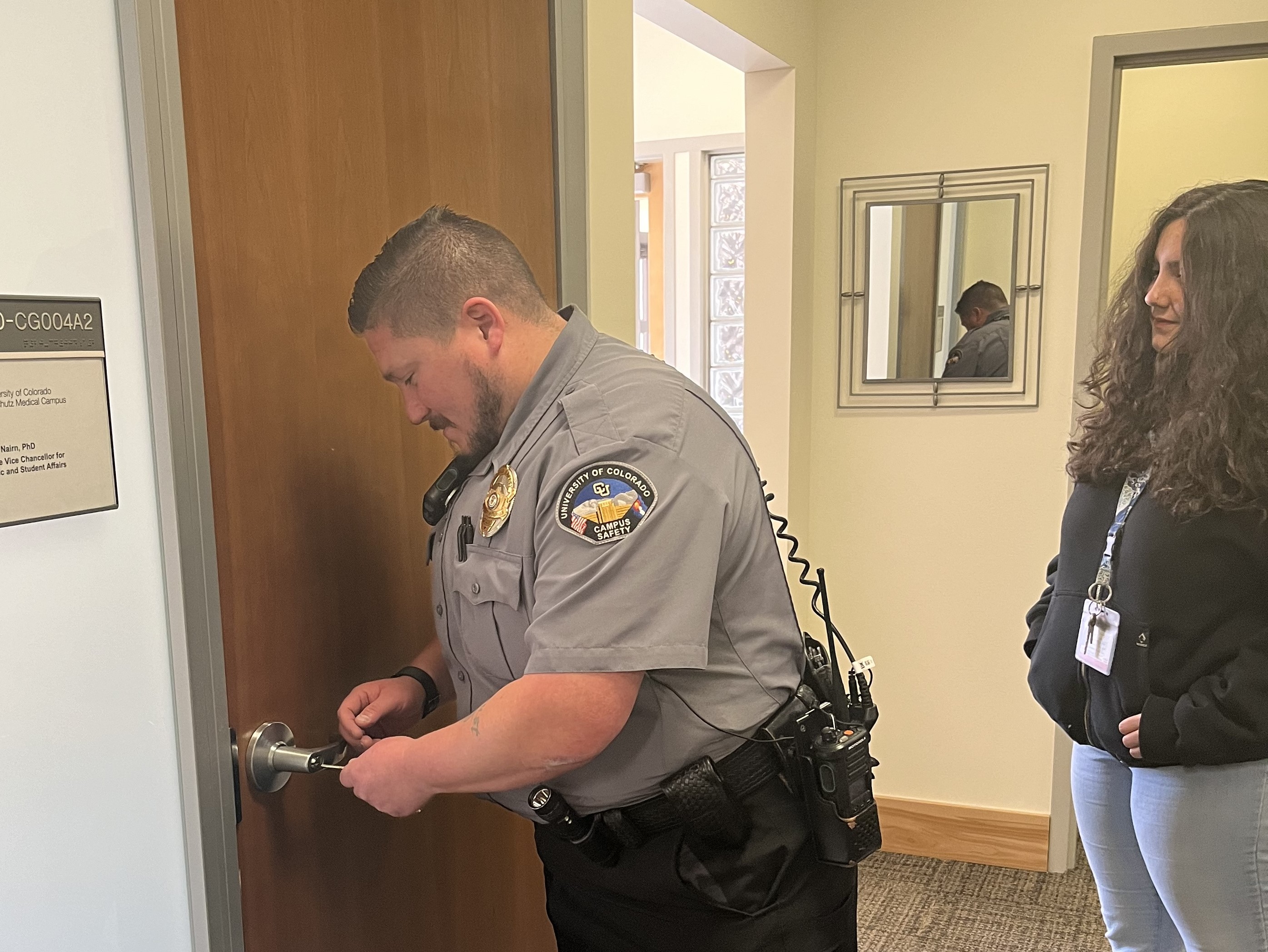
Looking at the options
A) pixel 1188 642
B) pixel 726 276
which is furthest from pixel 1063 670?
pixel 726 276

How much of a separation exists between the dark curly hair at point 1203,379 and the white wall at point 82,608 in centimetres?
131

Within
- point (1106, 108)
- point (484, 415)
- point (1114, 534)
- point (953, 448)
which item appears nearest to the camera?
point (484, 415)

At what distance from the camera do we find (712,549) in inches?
39.9

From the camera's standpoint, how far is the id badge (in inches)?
59.2

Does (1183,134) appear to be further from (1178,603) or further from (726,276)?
(1178,603)

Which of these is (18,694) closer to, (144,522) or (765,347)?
(144,522)

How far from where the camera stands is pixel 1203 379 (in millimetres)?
1499

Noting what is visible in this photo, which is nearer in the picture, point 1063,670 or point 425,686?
point 425,686

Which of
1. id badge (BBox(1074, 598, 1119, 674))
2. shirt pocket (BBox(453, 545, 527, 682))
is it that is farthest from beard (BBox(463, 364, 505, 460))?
id badge (BBox(1074, 598, 1119, 674))

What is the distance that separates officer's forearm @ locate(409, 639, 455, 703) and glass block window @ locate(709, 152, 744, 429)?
2.45 metres

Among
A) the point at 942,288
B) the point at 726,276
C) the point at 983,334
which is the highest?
the point at 726,276

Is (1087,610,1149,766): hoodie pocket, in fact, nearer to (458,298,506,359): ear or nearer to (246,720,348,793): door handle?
(458,298,506,359): ear

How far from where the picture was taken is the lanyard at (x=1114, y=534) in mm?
1541

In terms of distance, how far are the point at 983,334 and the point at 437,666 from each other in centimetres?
183
